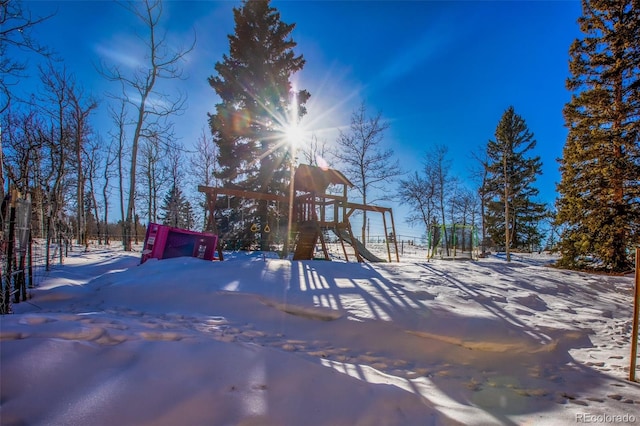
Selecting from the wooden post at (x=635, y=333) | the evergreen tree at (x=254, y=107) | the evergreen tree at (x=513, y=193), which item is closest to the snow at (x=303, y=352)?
the wooden post at (x=635, y=333)

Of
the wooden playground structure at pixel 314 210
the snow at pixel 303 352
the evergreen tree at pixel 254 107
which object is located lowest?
the snow at pixel 303 352

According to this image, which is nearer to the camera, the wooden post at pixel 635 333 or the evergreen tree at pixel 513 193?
the wooden post at pixel 635 333

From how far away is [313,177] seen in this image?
11.0 metres

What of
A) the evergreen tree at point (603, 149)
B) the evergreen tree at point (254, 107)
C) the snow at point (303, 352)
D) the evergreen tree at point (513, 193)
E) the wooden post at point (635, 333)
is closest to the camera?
the snow at point (303, 352)

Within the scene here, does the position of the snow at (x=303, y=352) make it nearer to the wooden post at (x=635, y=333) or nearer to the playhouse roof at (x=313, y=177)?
the wooden post at (x=635, y=333)

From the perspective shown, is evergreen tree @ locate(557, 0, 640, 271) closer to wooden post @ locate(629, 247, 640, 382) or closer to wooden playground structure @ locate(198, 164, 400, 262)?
wooden playground structure @ locate(198, 164, 400, 262)

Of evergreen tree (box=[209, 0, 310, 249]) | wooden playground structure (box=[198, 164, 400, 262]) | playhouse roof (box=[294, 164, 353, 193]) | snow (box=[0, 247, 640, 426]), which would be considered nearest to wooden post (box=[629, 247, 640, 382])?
snow (box=[0, 247, 640, 426])

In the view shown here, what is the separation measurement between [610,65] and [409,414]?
14.6 meters

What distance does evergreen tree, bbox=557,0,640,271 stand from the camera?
962cm

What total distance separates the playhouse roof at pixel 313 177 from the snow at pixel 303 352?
563 centimetres

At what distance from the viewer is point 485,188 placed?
22.7 meters

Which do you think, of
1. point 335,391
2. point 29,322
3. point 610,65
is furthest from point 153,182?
point 610,65

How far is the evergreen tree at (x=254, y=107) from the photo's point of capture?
45.4 ft

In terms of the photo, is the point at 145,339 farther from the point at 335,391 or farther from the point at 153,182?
the point at 153,182
